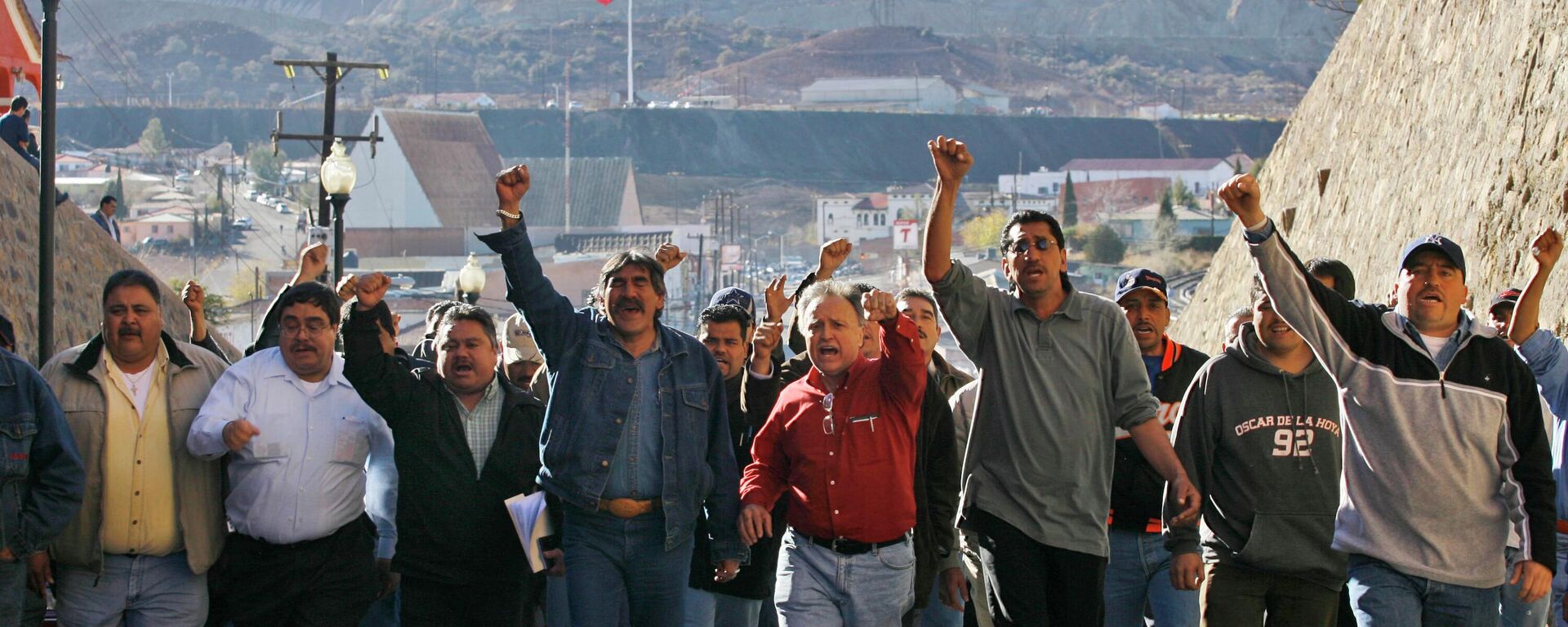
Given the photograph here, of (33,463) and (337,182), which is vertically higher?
(337,182)

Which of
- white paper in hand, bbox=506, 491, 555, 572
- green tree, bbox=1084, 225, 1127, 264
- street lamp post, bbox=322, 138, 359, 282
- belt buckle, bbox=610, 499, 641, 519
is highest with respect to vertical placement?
green tree, bbox=1084, 225, 1127, 264

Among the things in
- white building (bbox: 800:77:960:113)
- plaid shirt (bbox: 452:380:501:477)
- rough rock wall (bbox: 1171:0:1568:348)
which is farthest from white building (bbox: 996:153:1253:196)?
plaid shirt (bbox: 452:380:501:477)

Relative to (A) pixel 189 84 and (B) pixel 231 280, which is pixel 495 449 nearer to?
(B) pixel 231 280

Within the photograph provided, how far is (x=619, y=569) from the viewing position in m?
5.45

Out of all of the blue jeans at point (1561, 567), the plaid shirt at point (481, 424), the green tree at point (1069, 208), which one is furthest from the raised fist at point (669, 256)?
the green tree at point (1069, 208)

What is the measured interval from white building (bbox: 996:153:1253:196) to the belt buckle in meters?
144

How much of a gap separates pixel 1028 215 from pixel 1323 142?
44.8 feet

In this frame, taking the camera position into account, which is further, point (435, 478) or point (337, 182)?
point (337, 182)

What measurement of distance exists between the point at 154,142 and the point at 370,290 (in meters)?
154

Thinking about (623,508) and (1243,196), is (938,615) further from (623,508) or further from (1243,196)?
(1243,196)

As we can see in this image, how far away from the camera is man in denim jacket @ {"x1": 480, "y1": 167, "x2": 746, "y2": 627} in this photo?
5.38 meters

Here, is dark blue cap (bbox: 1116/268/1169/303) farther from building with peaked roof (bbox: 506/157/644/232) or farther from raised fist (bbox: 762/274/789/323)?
building with peaked roof (bbox: 506/157/644/232)

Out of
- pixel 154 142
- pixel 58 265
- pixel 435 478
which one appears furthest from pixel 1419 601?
pixel 154 142

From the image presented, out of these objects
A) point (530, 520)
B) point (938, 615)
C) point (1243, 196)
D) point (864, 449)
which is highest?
point (1243, 196)
